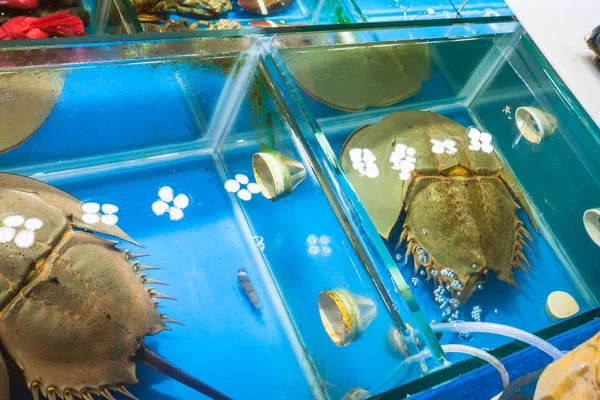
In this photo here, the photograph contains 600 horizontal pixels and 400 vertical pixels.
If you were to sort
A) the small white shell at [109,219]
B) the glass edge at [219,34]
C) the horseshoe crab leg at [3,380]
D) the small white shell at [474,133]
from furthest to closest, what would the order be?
the small white shell at [474,133]
the small white shell at [109,219]
the glass edge at [219,34]
the horseshoe crab leg at [3,380]

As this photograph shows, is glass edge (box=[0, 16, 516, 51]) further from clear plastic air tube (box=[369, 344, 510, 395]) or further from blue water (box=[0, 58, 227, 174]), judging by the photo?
clear plastic air tube (box=[369, 344, 510, 395])

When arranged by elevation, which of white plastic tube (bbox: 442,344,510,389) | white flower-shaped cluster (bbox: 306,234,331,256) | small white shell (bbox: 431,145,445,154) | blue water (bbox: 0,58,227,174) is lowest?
white plastic tube (bbox: 442,344,510,389)

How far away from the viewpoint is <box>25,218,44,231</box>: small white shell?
1.37 metres

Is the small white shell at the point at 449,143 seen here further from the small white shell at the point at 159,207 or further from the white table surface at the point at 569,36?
the small white shell at the point at 159,207

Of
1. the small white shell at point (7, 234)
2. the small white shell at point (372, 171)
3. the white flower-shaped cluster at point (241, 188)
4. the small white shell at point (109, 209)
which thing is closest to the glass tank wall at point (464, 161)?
the small white shell at point (372, 171)

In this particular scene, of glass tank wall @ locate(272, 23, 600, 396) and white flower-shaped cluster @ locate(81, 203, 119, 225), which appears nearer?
white flower-shaped cluster @ locate(81, 203, 119, 225)

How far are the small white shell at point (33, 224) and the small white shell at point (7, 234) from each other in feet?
0.12

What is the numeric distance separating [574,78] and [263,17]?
5.29 ft

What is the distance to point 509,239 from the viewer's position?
78.4 inches

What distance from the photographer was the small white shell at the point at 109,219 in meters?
1.80

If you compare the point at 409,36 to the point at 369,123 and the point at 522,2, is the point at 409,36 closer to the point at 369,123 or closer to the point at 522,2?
the point at 369,123

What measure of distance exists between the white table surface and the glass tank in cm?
6

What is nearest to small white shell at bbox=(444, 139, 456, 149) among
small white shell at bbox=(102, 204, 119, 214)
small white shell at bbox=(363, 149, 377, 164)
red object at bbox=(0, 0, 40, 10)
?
small white shell at bbox=(363, 149, 377, 164)

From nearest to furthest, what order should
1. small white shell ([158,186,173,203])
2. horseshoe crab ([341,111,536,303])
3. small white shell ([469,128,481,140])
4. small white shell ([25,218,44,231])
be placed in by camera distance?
small white shell ([25,218,44,231]) < horseshoe crab ([341,111,536,303]) < small white shell ([158,186,173,203]) < small white shell ([469,128,481,140])
